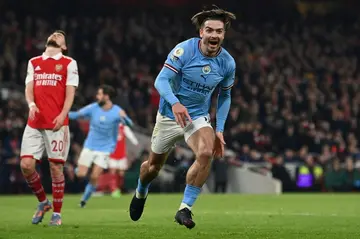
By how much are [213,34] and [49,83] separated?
2542 mm

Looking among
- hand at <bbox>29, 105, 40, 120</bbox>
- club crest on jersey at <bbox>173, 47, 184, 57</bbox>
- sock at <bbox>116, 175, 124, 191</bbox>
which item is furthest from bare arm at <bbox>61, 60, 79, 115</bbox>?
sock at <bbox>116, 175, 124, 191</bbox>

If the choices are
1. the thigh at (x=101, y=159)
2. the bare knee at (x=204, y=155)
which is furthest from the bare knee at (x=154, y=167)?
the thigh at (x=101, y=159)

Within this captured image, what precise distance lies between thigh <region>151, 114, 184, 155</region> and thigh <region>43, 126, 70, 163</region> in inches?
58.5

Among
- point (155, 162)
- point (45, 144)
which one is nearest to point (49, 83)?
point (45, 144)

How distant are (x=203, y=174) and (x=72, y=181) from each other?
1651 centimetres

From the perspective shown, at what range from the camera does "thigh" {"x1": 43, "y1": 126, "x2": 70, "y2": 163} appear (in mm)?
12445

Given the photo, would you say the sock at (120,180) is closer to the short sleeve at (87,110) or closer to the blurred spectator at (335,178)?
the short sleeve at (87,110)

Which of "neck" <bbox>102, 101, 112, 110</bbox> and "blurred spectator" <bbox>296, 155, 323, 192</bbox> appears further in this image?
"blurred spectator" <bbox>296, 155, 323, 192</bbox>

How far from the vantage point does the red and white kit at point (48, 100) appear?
12430 mm

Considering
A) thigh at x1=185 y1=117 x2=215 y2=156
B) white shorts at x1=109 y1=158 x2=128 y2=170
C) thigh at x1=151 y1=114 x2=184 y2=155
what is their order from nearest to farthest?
1. thigh at x1=185 y1=117 x2=215 y2=156
2. thigh at x1=151 y1=114 x2=184 y2=155
3. white shorts at x1=109 y1=158 x2=128 y2=170

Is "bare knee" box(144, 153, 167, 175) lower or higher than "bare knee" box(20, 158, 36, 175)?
higher

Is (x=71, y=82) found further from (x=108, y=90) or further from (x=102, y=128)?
(x=102, y=128)

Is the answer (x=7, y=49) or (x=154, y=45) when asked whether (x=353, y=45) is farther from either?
(x=7, y=49)

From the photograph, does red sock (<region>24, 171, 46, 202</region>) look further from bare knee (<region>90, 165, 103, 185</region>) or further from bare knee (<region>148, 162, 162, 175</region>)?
bare knee (<region>90, 165, 103, 185</region>)
